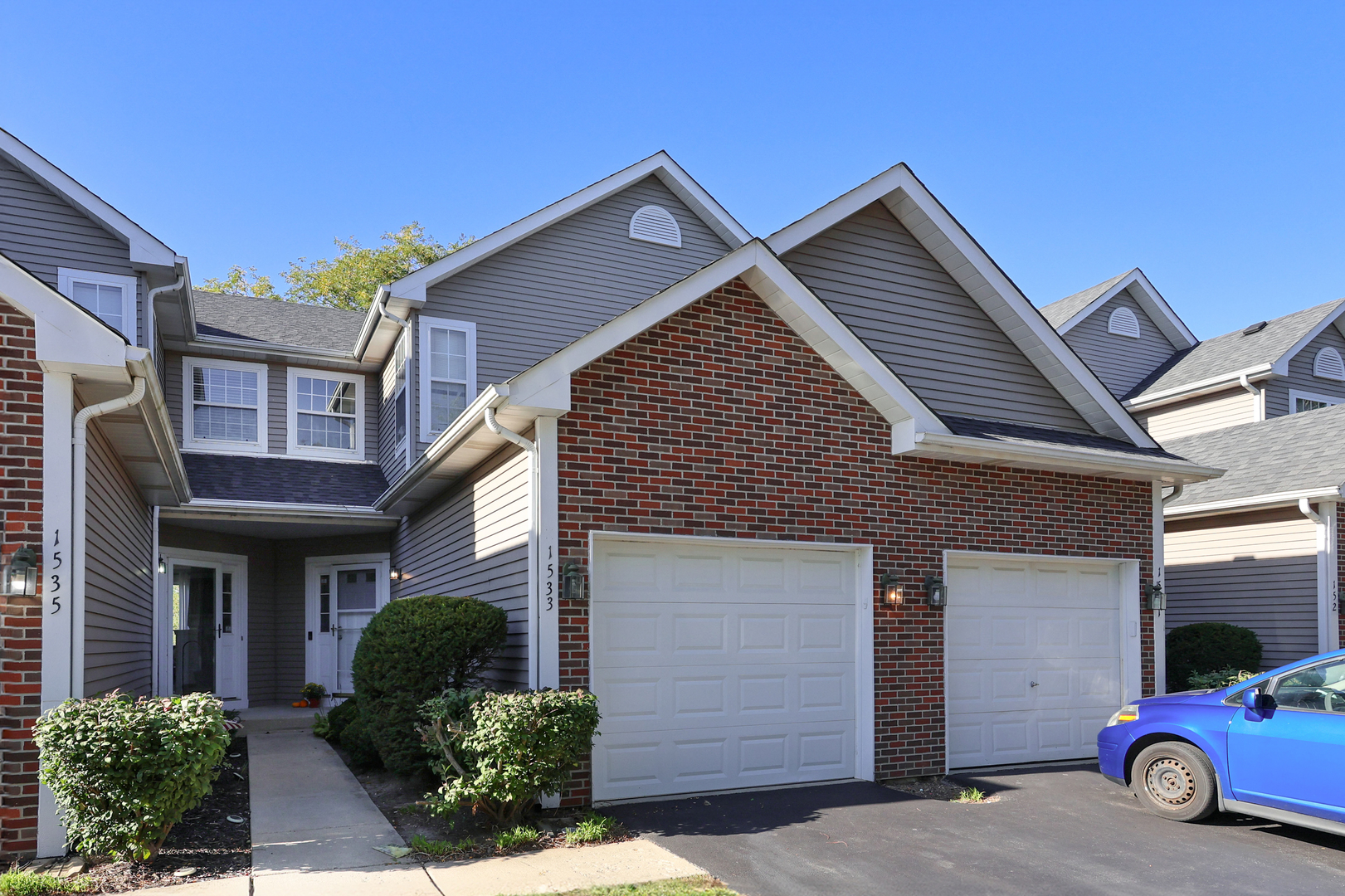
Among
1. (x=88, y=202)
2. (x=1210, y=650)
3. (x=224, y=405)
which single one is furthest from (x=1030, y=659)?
(x=88, y=202)

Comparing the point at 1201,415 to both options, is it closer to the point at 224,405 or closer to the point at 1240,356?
the point at 1240,356

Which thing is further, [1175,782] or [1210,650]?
[1210,650]

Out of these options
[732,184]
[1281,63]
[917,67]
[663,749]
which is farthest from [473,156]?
[663,749]

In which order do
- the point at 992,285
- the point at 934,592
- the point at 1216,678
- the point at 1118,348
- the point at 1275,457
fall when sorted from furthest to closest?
the point at 1118,348
the point at 1275,457
the point at 1216,678
the point at 992,285
the point at 934,592

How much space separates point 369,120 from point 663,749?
17979mm

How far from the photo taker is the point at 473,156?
21.3 m

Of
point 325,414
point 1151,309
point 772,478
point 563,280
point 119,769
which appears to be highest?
Answer: point 1151,309

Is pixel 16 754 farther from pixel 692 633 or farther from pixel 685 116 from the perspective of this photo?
pixel 685 116

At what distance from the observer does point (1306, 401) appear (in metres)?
20.1

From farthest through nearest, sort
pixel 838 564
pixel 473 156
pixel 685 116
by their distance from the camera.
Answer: pixel 473 156
pixel 685 116
pixel 838 564

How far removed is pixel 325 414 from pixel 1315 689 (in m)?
13.4

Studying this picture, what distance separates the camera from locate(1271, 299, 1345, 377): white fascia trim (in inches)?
760

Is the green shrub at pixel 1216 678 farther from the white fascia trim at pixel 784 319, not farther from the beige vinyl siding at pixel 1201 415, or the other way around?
the beige vinyl siding at pixel 1201 415

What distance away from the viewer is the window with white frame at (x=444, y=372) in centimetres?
1355
